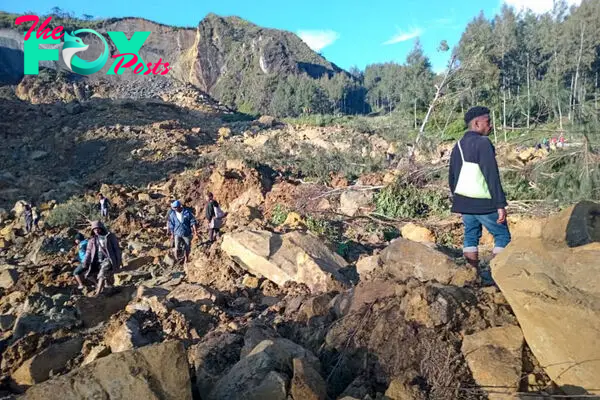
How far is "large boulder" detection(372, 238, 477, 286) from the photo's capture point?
3.01 m

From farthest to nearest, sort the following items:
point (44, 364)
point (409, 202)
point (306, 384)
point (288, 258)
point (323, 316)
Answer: point (409, 202), point (288, 258), point (44, 364), point (323, 316), point (306, 384)

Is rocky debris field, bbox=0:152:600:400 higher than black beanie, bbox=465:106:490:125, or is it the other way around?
black beanie, bbox=465:106:490:125

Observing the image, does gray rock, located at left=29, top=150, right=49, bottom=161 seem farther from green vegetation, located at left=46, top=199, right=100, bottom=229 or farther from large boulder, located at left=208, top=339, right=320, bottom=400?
large boulder, located at left=208, top=339, right=320, bottom=400

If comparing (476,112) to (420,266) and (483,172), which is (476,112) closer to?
(483,172)

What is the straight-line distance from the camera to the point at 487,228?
3.35 m

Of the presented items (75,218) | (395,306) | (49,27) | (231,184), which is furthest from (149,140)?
(49,27)

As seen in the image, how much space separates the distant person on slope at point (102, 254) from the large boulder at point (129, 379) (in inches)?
172

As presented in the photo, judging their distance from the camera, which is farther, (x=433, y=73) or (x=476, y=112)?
(x=433, y=73)

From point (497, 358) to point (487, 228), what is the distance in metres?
1.46

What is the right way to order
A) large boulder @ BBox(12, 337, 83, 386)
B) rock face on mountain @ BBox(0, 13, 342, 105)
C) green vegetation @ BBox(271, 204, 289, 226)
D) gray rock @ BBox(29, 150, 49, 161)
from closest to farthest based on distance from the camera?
large boulder @ BBox(12, 337, 83, 386) < green vegetation @ BBox(271, 204, 289, 226) < gray rock @ BBox(29, 150, 49, 161) < rock face on mountain @ BBox(0, 13, 342, 105)

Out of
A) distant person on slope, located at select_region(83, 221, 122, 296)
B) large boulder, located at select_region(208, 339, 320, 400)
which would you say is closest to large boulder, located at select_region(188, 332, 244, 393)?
large boulder, located at select_region(208, 339, 320, 400)

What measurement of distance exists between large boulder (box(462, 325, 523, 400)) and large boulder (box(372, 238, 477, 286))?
2.42 ft

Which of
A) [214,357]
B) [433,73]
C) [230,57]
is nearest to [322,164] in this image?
[214,357]

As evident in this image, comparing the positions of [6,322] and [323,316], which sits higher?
[323,316]
